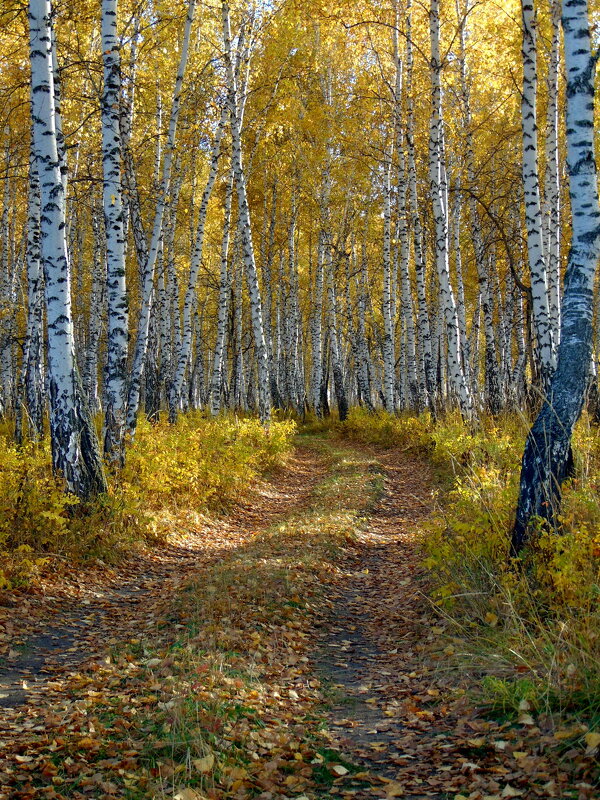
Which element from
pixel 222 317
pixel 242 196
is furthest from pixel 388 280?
pixel 242 196

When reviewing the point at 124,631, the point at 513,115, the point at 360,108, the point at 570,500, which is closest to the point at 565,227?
the point at 513,115

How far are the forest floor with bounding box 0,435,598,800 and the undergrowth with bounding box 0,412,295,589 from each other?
355mm

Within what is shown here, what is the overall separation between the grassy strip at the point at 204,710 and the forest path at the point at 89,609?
304mm

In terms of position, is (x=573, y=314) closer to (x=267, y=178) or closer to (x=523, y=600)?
(x=523, y=600)

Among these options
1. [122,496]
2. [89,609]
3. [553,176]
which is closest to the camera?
[89,609]

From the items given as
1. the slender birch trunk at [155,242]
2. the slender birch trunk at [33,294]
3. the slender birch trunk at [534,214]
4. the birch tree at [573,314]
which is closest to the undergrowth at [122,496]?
the slender birch trunk at [155,242]

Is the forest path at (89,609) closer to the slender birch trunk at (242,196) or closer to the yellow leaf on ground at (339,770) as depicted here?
the yellow leaf on ground at (339,770)

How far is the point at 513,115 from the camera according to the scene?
2086 cm

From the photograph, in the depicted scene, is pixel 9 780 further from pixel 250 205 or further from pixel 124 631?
pixel 250 205

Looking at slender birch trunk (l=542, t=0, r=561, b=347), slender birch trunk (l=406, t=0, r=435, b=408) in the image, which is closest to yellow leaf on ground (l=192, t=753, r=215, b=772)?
slender birch trunk (l=542, t=0, r=561, b=347)

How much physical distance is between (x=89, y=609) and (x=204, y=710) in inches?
115

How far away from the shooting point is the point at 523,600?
5.04m

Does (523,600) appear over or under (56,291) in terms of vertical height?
under

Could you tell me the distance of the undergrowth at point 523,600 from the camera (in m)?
3.77
